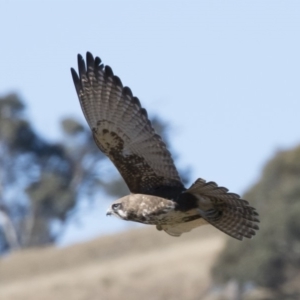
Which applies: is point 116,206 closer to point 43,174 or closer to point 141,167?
point 141,167

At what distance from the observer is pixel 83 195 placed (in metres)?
46.5

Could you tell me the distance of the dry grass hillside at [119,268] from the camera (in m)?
33.8

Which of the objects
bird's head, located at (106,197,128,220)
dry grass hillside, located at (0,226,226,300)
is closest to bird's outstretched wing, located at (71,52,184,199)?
bird's head, located at (106,197,128,220)

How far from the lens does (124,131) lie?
12.1 metres

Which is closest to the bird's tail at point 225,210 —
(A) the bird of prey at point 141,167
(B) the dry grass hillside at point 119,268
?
(A) the bird of prey at point 141,167

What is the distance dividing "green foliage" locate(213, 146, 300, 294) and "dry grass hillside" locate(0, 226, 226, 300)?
0.81m

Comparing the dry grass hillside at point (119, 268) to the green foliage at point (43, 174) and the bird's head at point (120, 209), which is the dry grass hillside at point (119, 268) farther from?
the bird's head at point (120, 209)

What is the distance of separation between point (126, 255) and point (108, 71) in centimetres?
2585

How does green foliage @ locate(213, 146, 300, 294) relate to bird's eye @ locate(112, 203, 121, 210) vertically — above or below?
above

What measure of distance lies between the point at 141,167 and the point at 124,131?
0.33m

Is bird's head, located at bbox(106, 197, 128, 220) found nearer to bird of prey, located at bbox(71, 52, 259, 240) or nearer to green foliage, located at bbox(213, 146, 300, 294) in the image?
bird of prey, located at bbox(71, 52, 259, 240)

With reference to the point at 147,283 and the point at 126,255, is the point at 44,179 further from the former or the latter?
the point at 147,283

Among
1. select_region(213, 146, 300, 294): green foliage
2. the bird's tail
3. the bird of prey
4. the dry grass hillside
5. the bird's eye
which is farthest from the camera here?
the dry grass hillside

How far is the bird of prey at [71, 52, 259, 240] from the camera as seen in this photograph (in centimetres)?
1198
